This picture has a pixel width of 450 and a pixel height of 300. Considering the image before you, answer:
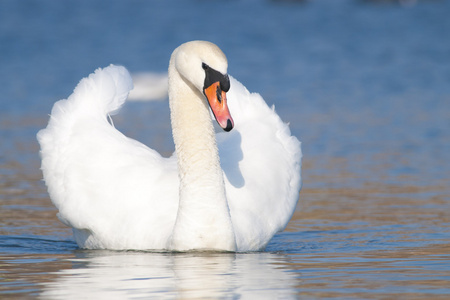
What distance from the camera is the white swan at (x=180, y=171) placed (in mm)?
6934

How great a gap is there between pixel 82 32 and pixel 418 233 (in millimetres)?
31307

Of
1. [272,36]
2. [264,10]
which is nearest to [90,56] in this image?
[272,36]

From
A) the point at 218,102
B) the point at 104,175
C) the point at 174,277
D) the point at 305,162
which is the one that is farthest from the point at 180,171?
the point at 305,162

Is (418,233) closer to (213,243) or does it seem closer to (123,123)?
(213,243)

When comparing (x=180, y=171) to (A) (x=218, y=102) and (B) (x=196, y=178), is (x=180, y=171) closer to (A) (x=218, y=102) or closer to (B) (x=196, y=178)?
(B) (x=196, y=178)

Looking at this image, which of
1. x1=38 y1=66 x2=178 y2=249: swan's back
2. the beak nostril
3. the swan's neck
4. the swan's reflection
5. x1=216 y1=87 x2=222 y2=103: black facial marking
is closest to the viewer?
the swan's reflection

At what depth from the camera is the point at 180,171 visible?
23.9ft

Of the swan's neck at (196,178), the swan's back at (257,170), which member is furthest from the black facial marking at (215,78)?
the swan's back at (257,170)

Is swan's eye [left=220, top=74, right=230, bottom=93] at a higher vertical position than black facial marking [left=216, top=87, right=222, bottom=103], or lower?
higher

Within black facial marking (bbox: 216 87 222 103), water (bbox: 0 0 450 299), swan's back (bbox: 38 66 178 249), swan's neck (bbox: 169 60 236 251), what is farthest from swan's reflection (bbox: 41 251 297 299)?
black facial marking (bbox: 216 87 222 103)

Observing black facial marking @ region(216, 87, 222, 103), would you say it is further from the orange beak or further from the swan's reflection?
the swan's reflection

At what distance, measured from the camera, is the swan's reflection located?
5.48 m

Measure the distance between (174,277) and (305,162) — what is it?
638 cm

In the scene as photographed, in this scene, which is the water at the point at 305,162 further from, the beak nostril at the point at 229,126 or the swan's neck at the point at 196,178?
the beak nostril at the point at 229,126
